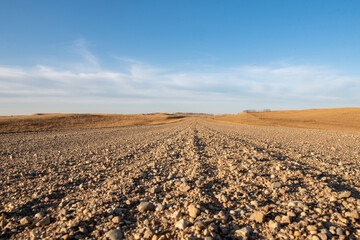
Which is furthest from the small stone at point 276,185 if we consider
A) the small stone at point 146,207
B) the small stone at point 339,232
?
the small stone at point 146,207

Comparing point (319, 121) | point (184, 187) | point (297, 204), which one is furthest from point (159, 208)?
point (319, 121)

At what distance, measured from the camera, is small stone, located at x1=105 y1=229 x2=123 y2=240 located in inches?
110

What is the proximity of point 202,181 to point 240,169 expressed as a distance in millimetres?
1508

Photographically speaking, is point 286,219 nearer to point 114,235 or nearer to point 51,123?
point 114,235

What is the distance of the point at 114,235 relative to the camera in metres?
2.82

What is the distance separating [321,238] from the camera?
2525 mm

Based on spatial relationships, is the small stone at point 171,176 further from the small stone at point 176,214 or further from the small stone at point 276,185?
the small stone at point 276,185

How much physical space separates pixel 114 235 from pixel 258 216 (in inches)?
83.3

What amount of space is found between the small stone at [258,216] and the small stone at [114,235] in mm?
1943

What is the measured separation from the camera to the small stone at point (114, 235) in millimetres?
2793

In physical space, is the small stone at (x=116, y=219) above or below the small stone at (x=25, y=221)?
above

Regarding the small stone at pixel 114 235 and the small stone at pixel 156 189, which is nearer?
the small stone at pixel 114 235

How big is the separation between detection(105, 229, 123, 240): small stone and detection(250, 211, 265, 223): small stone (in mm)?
1943

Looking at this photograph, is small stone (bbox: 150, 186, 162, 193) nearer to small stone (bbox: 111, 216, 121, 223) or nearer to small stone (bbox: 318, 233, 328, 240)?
small stone (bbox: 111, 216, 121, 223)
